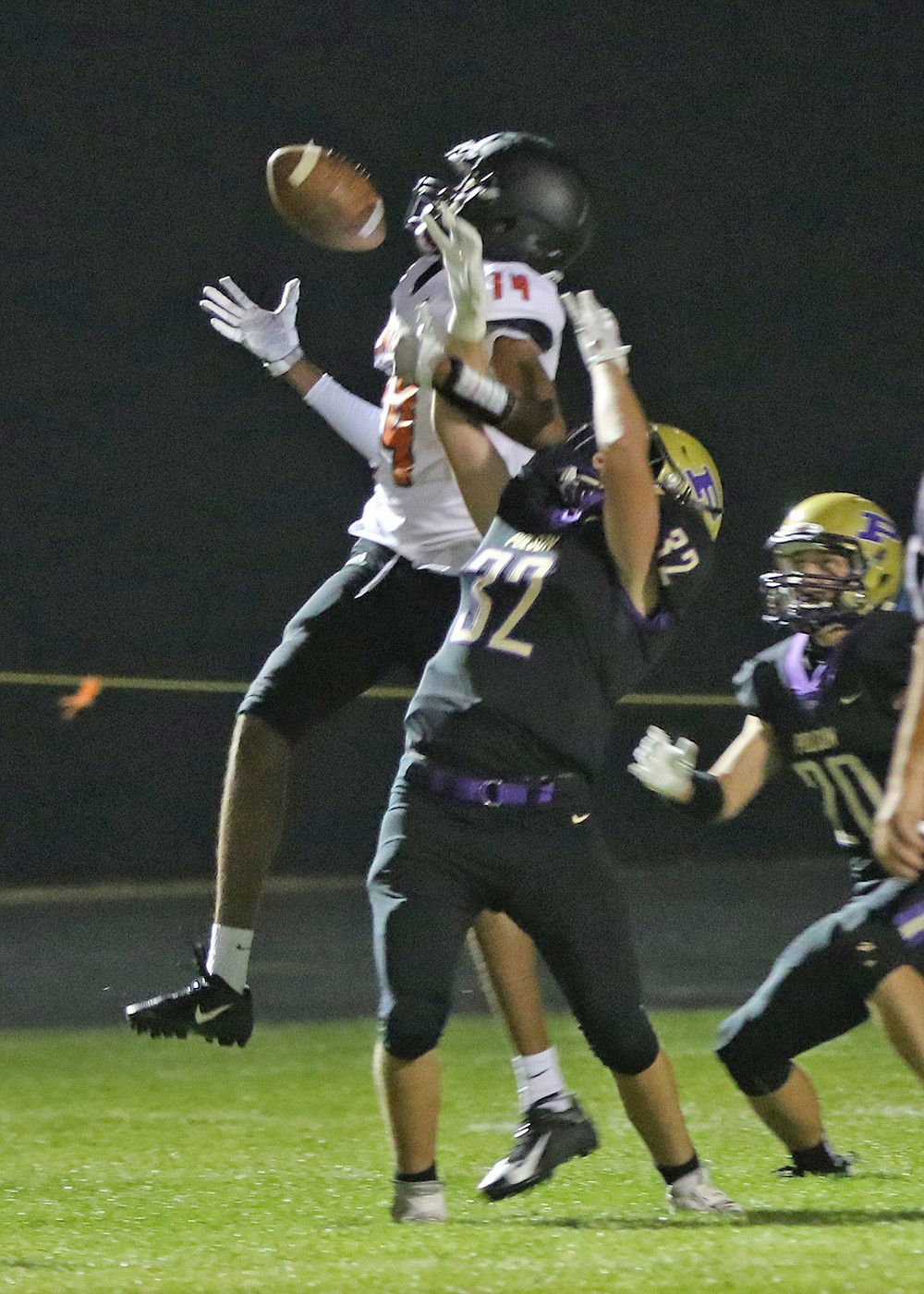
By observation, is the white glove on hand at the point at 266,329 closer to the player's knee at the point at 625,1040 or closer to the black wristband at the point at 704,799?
the black wristband at the point at 704,799

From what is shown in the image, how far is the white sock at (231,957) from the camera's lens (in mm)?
3791

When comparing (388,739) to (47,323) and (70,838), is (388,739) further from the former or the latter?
(47,323)

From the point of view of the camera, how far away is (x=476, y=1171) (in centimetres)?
381

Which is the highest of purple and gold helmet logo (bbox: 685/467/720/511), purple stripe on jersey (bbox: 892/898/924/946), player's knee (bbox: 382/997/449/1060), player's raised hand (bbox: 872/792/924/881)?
purple and gold helmet logo (bbox: 685/467/720/511)

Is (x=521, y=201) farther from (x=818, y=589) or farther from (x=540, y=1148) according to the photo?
(x=540, y=1148)

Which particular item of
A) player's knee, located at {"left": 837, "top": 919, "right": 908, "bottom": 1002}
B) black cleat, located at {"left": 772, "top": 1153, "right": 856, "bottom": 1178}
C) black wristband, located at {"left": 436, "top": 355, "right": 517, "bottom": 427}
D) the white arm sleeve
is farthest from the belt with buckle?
the white arm sleeve

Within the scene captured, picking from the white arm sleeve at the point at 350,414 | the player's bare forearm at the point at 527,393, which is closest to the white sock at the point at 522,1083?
the player's bare forearm at the point at 527,393

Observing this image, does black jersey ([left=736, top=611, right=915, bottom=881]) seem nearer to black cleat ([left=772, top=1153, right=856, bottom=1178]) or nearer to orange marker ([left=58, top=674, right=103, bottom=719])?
black cleat ([left=772, top=1153, right=856, bottom=1178])

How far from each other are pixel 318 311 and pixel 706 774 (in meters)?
6.33

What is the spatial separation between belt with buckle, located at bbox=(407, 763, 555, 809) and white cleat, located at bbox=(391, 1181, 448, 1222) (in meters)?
0.58

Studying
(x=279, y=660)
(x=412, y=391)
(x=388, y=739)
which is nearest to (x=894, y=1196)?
(x=279, y=660)

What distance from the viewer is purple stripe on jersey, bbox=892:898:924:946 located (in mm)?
3506

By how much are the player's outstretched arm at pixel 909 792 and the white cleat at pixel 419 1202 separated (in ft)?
3.16

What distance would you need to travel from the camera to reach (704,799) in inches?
144
